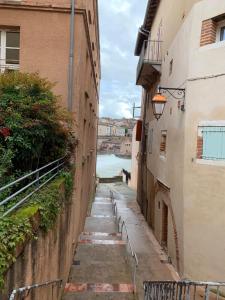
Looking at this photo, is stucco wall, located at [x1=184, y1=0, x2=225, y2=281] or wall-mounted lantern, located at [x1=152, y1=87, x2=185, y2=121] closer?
stucco wall, located at [x1=184, y1=0, x2=225, y2=281]

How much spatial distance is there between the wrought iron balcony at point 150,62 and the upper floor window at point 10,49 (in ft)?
24.4

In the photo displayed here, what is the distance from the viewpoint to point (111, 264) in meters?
11.3

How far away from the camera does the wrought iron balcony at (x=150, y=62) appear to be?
16.8 meters

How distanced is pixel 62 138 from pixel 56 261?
2814 mm

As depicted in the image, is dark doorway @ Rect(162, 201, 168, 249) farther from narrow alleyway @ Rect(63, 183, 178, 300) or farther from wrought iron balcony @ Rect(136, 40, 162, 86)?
wrought iron balcony @ Rect(136, 40, 162, 86)

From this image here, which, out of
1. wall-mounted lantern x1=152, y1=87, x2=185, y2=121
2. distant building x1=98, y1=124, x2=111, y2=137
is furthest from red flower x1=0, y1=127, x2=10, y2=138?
distant building x1=98, y1=124, x2=111, y2=137

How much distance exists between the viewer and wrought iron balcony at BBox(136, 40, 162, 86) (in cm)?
1677

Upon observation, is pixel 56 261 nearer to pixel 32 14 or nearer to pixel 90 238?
pixel 32 14

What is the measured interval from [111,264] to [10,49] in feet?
23.2

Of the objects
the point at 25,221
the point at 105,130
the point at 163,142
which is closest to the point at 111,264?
the point at 163,142

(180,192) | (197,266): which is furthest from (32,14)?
(197,266)

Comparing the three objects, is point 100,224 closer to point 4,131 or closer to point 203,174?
point 203,174

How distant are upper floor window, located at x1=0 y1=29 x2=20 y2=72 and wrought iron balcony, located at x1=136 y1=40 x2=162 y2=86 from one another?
24.4ft

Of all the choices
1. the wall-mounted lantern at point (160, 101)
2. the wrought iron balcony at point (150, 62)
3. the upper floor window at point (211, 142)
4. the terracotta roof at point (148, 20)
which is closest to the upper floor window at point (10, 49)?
the wall-mounted lantern at point (160, 101)
